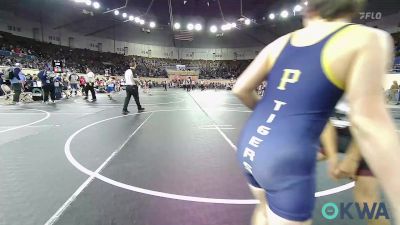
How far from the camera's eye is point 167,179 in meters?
3.62

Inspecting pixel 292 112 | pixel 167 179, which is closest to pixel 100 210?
pixel 167 179

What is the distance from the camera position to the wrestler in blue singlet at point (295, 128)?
1124 mm

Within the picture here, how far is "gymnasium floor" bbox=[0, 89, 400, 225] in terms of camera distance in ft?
8.71

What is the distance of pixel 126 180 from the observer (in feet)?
11.7

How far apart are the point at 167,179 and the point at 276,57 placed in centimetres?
263

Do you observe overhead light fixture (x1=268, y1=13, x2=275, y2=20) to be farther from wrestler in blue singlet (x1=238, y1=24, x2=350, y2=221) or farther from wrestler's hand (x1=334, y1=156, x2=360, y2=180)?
wrestler in blue singlet (x1=238, y1=24, x2=350, y2=221)

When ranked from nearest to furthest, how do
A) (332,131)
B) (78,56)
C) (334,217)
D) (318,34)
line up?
1. (318,34)
2. (332,131)
3. (334,217)
4. (78,56)

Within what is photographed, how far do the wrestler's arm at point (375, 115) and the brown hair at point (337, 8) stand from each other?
211 mm

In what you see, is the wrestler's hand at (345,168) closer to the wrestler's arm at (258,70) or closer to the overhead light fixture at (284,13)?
the wrestler's arm at (258,70)

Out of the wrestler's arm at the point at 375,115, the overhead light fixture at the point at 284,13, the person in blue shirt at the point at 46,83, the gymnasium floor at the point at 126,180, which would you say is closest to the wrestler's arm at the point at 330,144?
the wrestler's arm at the point at 375,115

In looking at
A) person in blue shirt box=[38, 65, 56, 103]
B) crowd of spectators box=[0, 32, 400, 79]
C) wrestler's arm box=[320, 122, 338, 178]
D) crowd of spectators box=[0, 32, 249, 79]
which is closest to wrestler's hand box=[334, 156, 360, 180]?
wrestler's arm box=[320, 122, 338, 178]

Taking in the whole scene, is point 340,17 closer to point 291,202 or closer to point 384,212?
point 291,202
